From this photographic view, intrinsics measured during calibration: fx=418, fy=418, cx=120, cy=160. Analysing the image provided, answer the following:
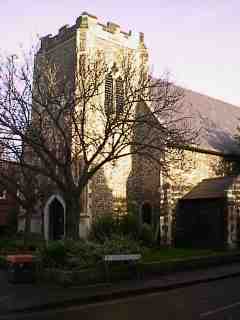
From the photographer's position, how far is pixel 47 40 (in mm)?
30500

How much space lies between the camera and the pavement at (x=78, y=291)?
442 inches

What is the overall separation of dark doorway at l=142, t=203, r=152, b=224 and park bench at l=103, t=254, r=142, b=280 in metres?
12.5

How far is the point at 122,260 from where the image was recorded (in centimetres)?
1540

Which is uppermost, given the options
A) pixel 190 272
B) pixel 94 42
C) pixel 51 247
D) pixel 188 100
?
pixel 94 42

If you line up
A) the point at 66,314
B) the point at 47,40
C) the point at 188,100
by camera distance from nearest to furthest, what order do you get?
1. the point at 66,314
2. the point at 47,40
3. the point at 188,100

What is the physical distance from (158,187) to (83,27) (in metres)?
11.5

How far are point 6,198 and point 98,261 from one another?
30747 millimetres

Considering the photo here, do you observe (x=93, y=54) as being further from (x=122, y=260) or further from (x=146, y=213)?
(x=122, y=260)

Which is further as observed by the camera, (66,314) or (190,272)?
(190,272)

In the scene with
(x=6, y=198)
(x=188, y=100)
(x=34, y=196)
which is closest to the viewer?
(x=34, y=196)

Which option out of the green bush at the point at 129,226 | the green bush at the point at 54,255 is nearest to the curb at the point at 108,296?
the green bush at the point at 54,255

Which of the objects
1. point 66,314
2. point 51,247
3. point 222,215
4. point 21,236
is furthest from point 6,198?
point 66,314

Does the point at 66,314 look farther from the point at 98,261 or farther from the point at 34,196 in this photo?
the point at 34,196

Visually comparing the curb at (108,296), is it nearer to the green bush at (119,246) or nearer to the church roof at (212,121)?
the green bush at (119,246)
